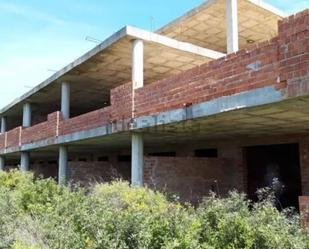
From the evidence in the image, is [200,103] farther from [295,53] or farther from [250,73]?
[295,53]

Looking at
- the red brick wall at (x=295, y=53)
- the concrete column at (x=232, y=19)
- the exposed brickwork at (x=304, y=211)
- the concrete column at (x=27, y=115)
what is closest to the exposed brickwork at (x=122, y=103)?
the concrete column at (x=232, y=19)

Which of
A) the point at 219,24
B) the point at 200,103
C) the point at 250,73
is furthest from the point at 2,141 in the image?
the point at 250,73

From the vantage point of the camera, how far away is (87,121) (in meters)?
13.7

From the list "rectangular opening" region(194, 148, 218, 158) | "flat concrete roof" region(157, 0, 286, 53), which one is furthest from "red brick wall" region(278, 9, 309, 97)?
"rectangular opening" region(194, 148, 218, 158)

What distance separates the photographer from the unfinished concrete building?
22.8ft

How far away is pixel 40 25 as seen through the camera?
12.5 m

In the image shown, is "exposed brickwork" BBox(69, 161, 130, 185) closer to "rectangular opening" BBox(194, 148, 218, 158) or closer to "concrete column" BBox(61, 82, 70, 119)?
"concrete column" BBox(61, 82, 70, 119)

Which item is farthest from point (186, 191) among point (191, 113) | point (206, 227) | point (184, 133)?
point (206, 227)

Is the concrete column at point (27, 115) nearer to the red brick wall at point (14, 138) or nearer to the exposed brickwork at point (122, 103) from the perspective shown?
the red brick wall at point (14, 138)

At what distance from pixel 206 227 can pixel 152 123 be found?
4.44 meters

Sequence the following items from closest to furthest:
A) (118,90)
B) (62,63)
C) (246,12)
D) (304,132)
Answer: (304,132) → (118,90) → (246,12) → (62,63)

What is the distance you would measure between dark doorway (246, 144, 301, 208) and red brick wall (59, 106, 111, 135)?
15.8ft

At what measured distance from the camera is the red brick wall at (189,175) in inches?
461

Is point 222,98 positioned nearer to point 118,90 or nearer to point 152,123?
point 152,123
